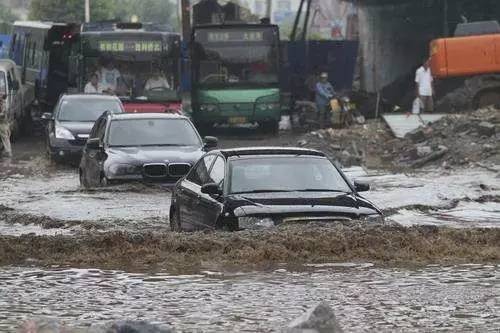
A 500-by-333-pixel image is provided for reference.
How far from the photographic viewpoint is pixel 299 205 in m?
11.8

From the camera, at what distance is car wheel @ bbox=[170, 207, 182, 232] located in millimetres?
13844

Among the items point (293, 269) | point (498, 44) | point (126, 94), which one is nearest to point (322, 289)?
point (293, 269)

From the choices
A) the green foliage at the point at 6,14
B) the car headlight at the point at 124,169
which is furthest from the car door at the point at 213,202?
the green foliage at the point at 6,14

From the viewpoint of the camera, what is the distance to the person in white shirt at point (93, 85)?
1231 inches

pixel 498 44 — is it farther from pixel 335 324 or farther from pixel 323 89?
pixel 335 324

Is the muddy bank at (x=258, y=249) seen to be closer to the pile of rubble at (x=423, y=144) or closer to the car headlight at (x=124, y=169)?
the car headlight at (x=124, y=169)

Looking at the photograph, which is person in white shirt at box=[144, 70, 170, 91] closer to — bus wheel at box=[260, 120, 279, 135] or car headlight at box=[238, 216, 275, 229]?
bus wheel at box=[260, 120, 279, 135]

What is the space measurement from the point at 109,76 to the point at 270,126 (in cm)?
629

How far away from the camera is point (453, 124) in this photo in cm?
2892

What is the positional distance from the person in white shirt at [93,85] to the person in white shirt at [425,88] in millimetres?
9621

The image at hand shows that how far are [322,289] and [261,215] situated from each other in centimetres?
185

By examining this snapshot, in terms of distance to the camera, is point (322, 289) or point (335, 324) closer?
point (335, 324)

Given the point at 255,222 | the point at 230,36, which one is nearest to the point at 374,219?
the point at 255,222

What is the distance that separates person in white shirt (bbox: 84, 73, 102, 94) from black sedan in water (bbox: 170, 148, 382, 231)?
58.2ft
